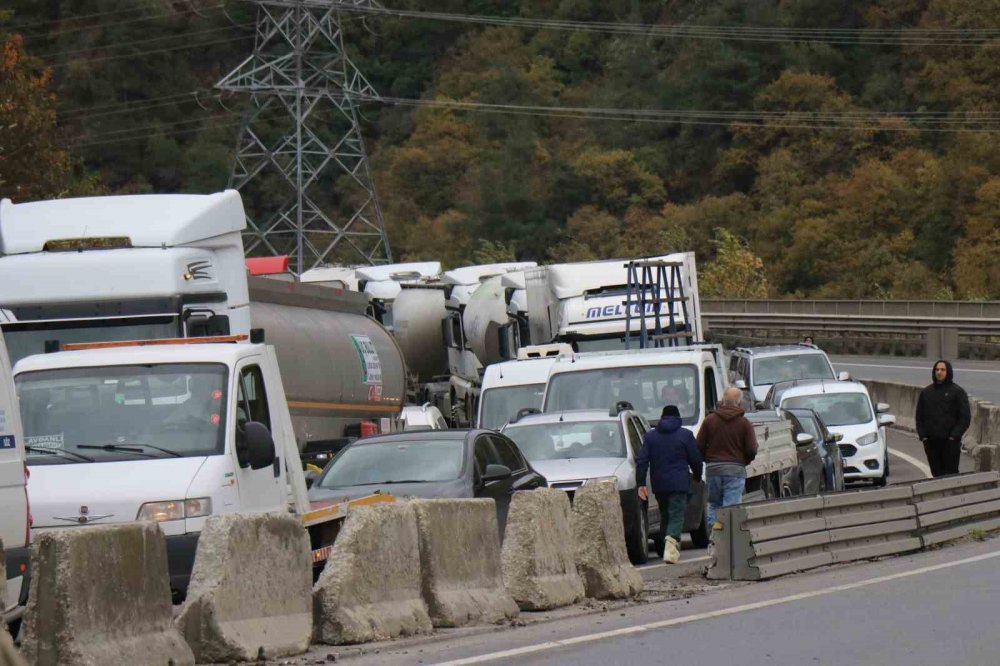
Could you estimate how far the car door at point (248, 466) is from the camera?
39.4ft

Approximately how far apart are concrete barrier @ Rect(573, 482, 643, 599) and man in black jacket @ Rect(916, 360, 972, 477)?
7737 millimetres

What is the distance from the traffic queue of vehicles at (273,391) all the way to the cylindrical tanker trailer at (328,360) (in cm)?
4

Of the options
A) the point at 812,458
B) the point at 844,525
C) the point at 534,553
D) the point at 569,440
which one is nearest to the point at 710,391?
the point at 812,458

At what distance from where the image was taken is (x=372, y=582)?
10414 mm

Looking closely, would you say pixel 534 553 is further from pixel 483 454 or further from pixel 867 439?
pixel 867 439

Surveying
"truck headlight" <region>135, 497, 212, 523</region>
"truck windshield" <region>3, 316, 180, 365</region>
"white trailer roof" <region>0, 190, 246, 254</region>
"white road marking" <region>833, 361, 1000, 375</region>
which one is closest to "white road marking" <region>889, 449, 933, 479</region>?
"white road marking" <region>833, 361, 1000, 375</region>

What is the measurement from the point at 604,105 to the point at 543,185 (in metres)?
6.70

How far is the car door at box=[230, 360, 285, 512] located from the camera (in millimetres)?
12016

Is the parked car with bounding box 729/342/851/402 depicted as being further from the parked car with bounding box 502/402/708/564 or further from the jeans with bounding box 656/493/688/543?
the jeans with bounding box 656/493/688/543

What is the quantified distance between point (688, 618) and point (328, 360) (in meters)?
10.1

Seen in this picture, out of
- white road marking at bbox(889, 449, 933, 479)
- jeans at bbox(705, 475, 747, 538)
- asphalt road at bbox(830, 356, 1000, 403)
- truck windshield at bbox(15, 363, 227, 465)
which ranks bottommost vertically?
white road marking at bbox(889, 449, 933, 479)

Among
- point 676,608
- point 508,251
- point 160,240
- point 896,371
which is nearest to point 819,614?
point 676,608

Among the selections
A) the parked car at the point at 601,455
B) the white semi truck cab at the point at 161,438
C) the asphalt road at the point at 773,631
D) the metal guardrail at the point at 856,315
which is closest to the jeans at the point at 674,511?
the parked car at the point at 601,455

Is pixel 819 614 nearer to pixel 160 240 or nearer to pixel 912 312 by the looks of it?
pixel 160 240
